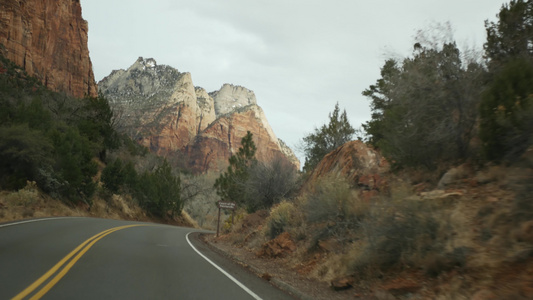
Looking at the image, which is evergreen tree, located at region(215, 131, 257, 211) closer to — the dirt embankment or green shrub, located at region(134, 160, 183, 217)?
the dirt embankment

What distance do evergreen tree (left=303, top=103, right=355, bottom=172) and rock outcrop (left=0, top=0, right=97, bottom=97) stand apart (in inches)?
2091

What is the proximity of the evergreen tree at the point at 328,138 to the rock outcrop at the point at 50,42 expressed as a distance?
53.1m

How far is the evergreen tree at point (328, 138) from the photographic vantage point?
2822 cm

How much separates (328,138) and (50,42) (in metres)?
82.4

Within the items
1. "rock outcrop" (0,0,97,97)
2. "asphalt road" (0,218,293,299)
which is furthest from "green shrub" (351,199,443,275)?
"rock outcrop" (0,0,97,97)

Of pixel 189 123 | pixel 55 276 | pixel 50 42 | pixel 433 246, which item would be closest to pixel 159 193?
pixel 55 276

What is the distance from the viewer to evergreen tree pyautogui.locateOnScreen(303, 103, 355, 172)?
92.6 ft

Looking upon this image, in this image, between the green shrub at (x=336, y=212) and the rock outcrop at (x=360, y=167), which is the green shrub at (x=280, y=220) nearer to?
the green shrub at (x=336, y=212)

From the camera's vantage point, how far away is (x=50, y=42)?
84.0m

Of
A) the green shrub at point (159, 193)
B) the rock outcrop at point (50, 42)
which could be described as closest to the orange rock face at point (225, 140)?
the rock outcrop at point (50, 42)

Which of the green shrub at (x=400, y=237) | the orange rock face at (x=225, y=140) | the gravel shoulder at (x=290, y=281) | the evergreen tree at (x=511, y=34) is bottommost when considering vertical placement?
the gravel shoulder at (x=290, y=281)

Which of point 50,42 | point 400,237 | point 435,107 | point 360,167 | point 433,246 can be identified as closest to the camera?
point 433,246

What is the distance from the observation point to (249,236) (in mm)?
18219

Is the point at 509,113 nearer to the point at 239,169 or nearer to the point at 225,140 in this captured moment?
the point at 239,169
